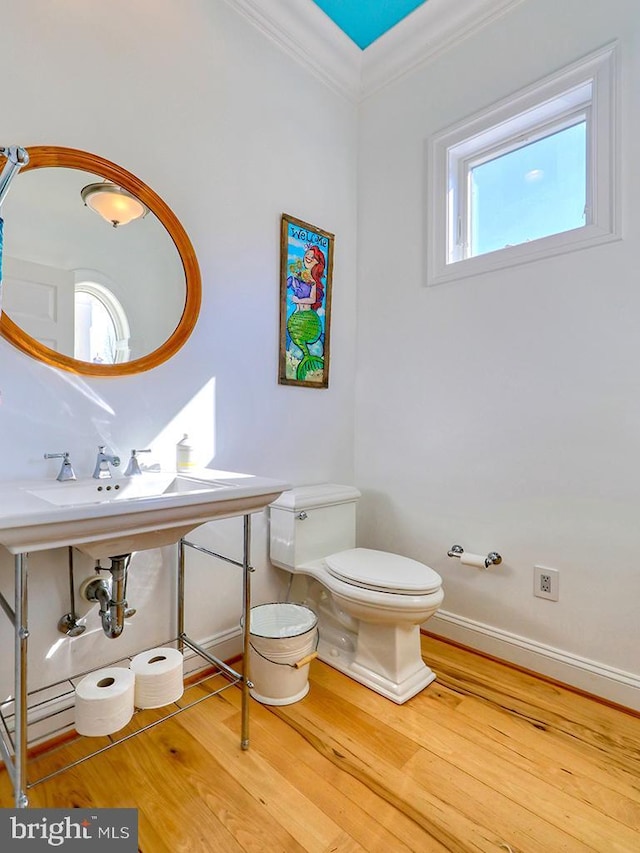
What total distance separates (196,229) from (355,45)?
1354 millimetres

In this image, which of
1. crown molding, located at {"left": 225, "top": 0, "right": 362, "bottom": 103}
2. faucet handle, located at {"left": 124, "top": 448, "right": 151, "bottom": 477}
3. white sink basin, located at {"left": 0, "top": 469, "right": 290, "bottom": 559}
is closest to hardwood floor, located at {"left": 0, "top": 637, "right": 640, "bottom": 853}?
white sink basin, located at {"left": 0, "top": 469, "right": 290, "bottom": 559}

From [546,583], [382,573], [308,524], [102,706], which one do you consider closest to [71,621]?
[102,706]

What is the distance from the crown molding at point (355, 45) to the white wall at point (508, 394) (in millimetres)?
55

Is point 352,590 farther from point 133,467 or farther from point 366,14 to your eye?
point 366,14

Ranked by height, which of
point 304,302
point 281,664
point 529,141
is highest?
point 529,141

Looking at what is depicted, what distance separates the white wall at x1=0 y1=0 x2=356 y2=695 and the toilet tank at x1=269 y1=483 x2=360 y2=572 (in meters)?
0.09

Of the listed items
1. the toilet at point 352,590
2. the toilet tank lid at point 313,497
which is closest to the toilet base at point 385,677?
the toilet at point 352,590

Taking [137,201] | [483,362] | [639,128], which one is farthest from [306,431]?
[639,128]

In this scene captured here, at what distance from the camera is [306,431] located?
2.18m

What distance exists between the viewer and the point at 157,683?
51.1 inches

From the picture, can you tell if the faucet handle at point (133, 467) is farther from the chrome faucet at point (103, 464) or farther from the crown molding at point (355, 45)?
the crown molding at point (355, 45)

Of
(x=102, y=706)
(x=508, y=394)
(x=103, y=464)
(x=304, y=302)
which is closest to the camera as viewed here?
(x=102, y=706)

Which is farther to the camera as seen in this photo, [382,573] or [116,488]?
[382,573]

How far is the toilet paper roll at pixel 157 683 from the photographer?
1.29 m
